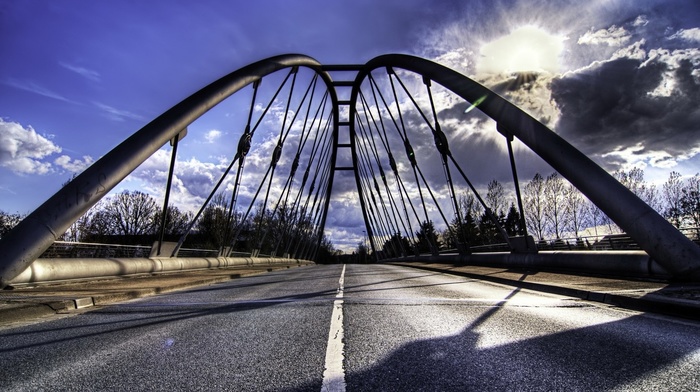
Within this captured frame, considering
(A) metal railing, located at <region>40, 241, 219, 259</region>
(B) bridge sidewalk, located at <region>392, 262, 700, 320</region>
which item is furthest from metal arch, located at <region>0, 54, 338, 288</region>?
(B) bridge sidewalk, located at <region>392, 262, 700, 320</region>

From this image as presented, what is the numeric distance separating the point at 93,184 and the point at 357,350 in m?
8.62

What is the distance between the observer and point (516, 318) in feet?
16.7

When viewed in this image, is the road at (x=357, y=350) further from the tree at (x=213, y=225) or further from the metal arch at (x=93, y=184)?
the tree at (x=213, y=225)

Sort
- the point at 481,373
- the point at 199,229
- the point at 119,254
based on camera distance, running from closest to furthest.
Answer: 1. the point at 481,373
2. the point at 119,254
3. the point at 199,229

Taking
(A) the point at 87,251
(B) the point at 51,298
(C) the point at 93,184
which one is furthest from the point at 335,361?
(A) the point at 87,251

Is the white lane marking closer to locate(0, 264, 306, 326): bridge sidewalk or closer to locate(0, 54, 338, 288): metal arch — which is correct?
locate(0, 264, 306, 326): bridge sidewalk

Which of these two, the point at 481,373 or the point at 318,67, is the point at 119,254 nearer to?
the point at 318,67

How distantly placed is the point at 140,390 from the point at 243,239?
90.0 metres

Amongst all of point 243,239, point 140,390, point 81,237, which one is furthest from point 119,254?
point 243,239

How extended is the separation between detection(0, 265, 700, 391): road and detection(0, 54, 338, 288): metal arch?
10.5 feet

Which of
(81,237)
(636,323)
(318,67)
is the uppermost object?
(318,67)

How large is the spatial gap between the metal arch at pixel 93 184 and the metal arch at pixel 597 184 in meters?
9.87

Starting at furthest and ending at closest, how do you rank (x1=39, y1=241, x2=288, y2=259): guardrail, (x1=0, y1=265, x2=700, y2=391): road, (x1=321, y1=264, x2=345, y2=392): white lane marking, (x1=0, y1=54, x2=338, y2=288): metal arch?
(x1=39, y1=241, x2=288, y2=259): guardrail < (x1=0, y1=54, x2=338, y2=288): metal arch < (x1=0, y1=265, x2=700, y2=391): road < (x1=321, y1=264, x2=345, y2=392): white lane marking

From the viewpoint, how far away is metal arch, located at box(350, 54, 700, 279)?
7.91 metres
